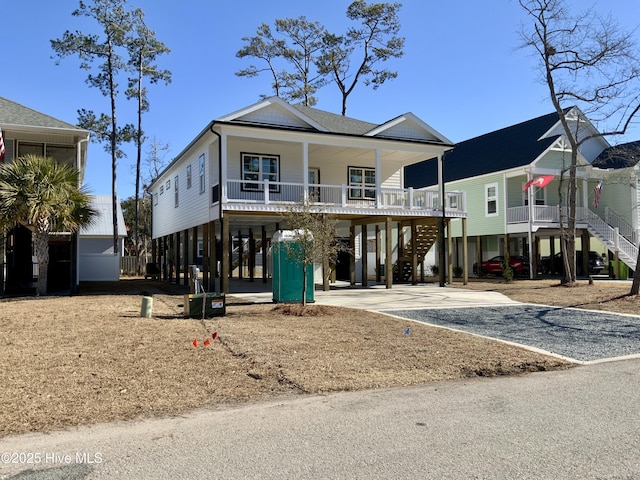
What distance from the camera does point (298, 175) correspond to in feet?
69.6

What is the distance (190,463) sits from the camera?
12.4 feet

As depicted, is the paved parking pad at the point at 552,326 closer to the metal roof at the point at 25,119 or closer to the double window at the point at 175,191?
the metal roof at the point at 25,119

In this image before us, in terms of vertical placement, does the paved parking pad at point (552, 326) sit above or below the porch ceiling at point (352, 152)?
below

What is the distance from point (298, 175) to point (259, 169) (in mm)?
1804

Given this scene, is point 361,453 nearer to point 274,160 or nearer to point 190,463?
point 190,463

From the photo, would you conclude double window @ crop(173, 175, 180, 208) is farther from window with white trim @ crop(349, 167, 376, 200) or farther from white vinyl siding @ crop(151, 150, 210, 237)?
window with white trim @ crop(349, 167, 376, 200)

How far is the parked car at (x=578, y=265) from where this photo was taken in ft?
92.1

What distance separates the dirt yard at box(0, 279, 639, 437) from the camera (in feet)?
17.5

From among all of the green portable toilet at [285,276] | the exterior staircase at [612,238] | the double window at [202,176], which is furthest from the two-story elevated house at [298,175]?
the exterior staircase at [612,238]

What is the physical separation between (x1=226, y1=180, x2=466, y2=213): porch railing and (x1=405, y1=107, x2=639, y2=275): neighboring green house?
505 cm

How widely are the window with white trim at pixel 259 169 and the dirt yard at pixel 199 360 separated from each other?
30.7 feet

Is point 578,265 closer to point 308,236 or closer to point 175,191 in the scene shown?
point 175,191

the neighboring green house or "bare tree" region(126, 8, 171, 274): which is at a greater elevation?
"bare tree" region(126, 8, 171, 274)

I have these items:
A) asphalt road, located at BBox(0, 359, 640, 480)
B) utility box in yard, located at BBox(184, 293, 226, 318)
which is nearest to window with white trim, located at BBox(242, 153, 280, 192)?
utility box in yard, located at BBox(184, 293, 226, 318)
